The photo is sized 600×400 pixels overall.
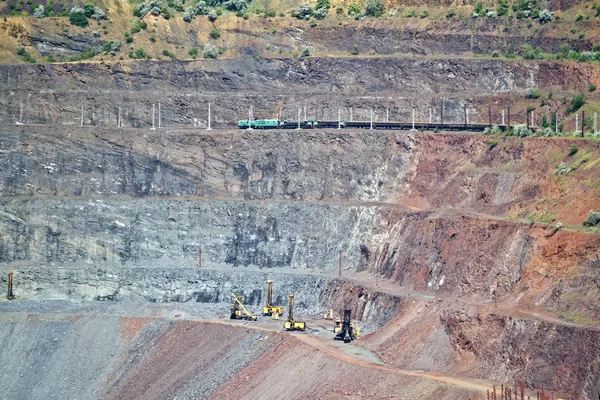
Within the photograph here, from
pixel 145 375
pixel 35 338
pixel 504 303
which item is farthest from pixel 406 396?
pixel 35 338

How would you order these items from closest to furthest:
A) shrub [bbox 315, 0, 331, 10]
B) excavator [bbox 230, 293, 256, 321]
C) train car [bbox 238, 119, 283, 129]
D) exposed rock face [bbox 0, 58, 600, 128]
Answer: excavator [bbox 230, 293, 256, 321] → exposed rock face [bbox 0, 58, 600, 128] → train car [bbox 238, 119, 283, 129] → shrub [bbox 315, 0, 331, 10]

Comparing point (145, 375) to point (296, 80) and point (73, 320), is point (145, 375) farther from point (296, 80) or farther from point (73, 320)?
point (296, 80)

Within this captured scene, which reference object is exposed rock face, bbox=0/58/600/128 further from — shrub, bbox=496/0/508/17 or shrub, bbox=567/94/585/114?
shrub, bbox=496/0/508/17

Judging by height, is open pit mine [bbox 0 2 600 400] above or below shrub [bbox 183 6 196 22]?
below

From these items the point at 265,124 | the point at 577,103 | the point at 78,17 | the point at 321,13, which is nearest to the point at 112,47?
the point at 78,17

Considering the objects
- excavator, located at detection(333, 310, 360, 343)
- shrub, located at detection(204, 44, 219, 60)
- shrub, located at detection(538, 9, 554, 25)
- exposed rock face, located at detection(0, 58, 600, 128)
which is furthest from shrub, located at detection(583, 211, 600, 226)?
shrub, located at detection(204, 44, 219, 60)
